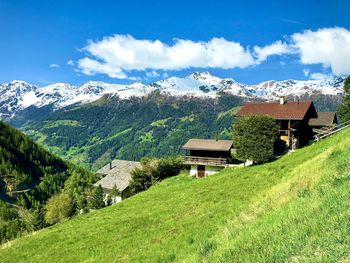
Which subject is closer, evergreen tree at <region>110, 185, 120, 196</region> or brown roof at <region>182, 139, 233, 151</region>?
brown roof at <region>182, 139, 233, 151</region>

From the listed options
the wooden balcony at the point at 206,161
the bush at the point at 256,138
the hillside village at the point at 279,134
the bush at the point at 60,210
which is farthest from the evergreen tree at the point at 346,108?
the bush at the point at 60,210

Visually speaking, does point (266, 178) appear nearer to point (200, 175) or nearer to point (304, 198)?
point (304, 198)

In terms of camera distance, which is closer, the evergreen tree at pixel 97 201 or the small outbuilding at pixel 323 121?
the small outbuilding at pixel 323 121

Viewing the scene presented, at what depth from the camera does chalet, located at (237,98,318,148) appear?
2776 inches

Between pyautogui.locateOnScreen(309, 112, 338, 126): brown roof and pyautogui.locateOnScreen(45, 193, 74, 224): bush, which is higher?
pyautogui.locateOnScreen(309, 112, 338, 126): brown roof

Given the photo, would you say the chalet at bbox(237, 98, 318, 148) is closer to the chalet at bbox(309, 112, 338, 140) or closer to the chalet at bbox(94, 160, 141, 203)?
the chalet at bbox(309, 112, 338, 140)

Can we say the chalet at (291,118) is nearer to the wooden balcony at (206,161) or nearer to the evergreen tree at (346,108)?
the evergreen tree at (346,108)

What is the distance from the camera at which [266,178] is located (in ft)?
132

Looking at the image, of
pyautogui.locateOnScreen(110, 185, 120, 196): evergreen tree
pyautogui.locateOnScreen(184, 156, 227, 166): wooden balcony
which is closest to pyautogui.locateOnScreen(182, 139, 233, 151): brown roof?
pyautogui.locateOnScreen(184, 156, 227, 166): wooden balcony

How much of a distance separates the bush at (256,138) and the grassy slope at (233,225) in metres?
9.14

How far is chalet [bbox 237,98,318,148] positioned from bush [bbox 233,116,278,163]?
1068cm

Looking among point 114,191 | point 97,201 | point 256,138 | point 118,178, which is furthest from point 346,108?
point 118,178

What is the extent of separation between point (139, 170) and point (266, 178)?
4483 centimetres

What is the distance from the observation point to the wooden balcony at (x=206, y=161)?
71188 mm
